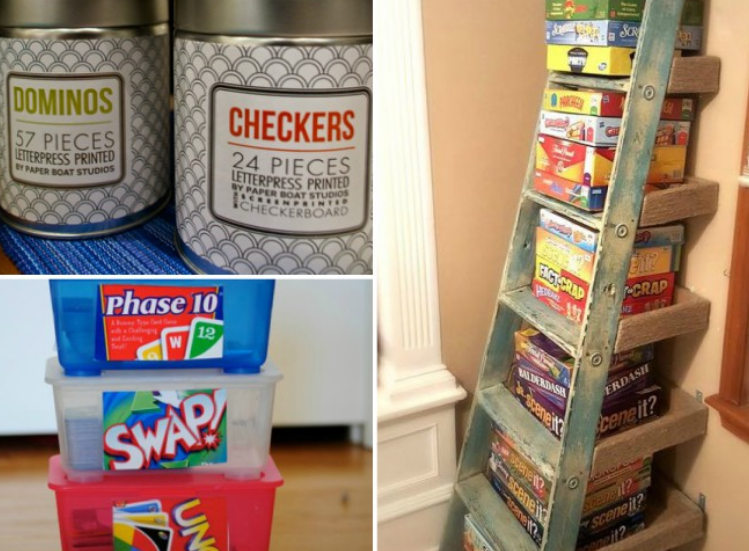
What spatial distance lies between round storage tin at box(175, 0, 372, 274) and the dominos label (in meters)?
0.14

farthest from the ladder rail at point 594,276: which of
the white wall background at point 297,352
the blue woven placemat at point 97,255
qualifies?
the blue woven placemat at point 97,255

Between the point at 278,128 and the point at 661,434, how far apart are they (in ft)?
2.59

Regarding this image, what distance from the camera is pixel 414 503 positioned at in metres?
1.33

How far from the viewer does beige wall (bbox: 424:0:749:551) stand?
3.59 ft

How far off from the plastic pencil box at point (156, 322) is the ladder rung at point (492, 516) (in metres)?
0.55

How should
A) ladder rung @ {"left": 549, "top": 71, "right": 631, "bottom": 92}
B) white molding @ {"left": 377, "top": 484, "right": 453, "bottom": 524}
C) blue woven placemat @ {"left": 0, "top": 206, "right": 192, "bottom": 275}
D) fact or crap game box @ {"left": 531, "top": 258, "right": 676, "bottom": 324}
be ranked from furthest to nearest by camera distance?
white molding @ {"left": 377, "top": 484, "right": 453, "bottom": 524} < fact or crap game box @ {"left": 531, "top": 258, "right": 676, "bottom": 324} < ladder rung @ {"left": 549, "top": 71, "right": 631, "bottom": 92} < blue woven placemat @ {"left": 0, "top": 206, "right": 192, "bottom": 275}

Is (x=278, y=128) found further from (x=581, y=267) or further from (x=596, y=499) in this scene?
(x=596, y=499)

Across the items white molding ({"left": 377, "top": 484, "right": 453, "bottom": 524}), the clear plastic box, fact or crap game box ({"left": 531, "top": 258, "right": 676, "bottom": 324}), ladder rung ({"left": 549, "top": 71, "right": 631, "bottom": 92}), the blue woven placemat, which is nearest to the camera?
the blue woven placemat

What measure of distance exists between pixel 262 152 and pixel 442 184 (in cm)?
58

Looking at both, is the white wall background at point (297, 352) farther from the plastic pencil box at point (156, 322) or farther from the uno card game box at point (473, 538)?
the uno card game box at point (473, 538)

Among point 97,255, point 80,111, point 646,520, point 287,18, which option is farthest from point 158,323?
point 646,520

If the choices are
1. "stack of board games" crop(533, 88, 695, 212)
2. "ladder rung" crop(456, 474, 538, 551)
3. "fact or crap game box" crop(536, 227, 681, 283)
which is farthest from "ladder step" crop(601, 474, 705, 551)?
"stack of board games" crop(533, 88, 695, 212)

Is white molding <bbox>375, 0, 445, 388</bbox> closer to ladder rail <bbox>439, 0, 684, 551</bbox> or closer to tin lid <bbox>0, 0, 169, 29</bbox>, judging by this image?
ladder rail <bbox>439, 0, 684, 551</bbox>

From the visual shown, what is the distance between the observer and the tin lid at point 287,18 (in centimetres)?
64
